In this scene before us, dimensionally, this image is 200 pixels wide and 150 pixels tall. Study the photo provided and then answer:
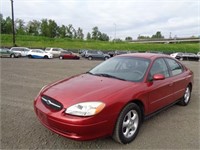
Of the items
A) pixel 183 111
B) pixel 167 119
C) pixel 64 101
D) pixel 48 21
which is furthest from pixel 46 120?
pixel 48 21

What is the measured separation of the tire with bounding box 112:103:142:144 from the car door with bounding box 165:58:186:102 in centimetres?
152

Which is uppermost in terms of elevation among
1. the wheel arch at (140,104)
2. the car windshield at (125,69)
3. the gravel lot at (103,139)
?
the car windshield at (125,69)

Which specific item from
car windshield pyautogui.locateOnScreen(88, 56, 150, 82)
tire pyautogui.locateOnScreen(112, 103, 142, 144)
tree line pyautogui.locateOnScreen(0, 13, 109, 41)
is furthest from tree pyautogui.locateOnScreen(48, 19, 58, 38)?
tire pyautogui.locateOnScreen(112, 103, 142, 144)

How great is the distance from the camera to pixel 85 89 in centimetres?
322

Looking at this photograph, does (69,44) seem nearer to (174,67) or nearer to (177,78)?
(174,67)

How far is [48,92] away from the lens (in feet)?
11.0

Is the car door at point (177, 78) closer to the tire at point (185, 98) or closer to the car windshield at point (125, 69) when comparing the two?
the tire at point (185, 98)

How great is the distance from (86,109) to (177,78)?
2745 mm

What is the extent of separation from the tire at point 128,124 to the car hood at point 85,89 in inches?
14.8

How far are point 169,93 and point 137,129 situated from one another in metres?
1.30

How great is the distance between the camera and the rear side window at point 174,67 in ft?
15.2

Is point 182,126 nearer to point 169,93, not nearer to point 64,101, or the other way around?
point 169,93

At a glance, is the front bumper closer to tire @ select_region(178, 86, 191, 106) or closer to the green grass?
tire @ select_region(178, 86, 191, 106)

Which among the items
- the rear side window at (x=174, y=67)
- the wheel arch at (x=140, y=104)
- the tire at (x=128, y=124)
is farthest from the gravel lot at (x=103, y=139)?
the rear side window at (x=174, y=67)
